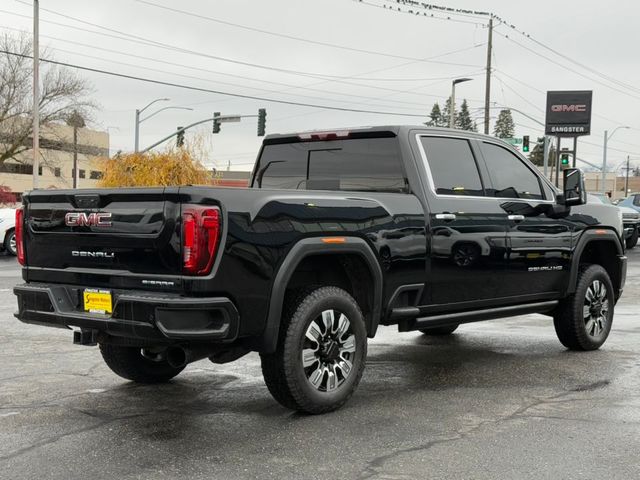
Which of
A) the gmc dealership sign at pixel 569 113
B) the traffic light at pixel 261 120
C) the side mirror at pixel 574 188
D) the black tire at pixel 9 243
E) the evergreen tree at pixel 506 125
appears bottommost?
the black tire at pixel 9 243

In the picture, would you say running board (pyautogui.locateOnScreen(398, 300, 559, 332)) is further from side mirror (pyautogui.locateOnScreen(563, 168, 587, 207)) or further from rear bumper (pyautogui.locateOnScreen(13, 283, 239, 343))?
rear bumper (pyautogui.locateOnScreen(13, 283, 239, 343))

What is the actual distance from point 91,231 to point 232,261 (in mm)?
985

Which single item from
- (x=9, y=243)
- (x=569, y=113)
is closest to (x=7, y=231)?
(x=9, y=243)

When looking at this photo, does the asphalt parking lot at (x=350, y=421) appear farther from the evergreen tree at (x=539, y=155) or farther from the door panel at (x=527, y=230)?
the evergreen tree at (x=539, y=155)

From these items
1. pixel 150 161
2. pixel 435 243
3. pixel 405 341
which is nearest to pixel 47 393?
pixel 435 243

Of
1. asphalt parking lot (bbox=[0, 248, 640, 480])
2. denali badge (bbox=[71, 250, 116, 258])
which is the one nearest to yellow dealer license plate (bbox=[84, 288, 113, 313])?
denali badge (bbox=[71, 250, 116, 258])

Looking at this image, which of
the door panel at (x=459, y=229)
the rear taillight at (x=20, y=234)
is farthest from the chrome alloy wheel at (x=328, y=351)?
the rear taillight at (x=20, y=234)

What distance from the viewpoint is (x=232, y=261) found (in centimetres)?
461

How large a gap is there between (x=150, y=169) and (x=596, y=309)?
3533 centimetres

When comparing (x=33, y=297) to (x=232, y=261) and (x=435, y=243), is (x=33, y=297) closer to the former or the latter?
(x=232, y=261)

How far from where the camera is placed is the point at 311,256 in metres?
5.20

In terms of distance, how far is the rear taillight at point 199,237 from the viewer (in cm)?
452

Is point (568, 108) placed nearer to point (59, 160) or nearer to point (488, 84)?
point (488, 84)

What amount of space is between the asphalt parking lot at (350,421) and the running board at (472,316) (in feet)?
1.56
